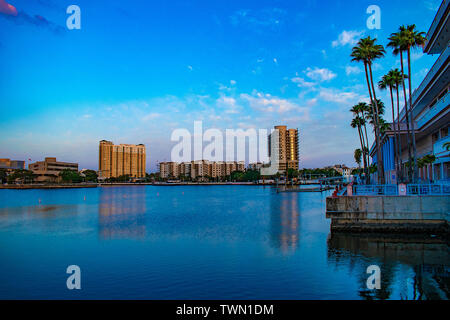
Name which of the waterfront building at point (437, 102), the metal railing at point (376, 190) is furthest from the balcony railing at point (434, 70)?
the metal railing at point (376, 190)

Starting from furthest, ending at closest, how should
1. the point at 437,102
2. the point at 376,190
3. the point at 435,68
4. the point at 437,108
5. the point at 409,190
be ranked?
the point at 435,68 < the point at 437,102 < the point at 437,108 < the point at 376,190 < the point at 409,190

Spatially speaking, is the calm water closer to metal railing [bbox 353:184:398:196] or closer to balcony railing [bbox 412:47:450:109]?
metal railing [bbox 353:184:398:196]

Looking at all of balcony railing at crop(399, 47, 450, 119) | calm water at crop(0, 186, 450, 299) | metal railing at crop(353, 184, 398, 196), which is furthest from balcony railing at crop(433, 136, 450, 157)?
calm water at crop(0, 186, 450, 299)

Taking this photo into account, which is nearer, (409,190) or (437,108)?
(409,190)

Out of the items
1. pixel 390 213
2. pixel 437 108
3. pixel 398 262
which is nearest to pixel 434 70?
pixel 437 108

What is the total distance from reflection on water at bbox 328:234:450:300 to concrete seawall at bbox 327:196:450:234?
83cm

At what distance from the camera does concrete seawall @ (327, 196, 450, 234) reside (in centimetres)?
2322

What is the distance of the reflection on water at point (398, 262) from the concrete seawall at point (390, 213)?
0.83 meters

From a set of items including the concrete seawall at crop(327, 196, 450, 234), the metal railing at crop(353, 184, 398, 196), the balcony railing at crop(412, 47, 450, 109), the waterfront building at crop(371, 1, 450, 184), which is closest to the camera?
the concrete seawall at crop(327, 196, 450, 234)

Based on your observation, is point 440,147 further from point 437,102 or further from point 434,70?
point 434,70

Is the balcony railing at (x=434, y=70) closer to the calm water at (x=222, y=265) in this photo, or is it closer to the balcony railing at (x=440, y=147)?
the balcony railing at (x=440, y=147)

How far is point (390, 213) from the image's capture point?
24125mm

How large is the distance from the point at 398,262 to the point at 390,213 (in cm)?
729
